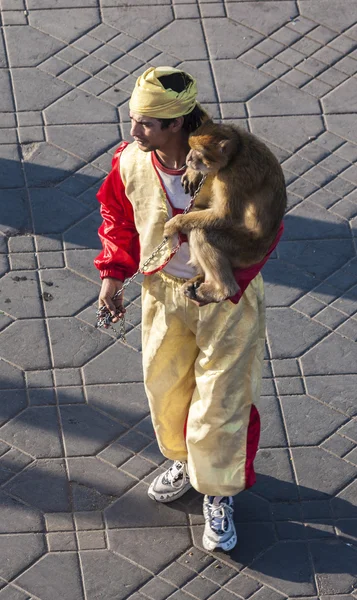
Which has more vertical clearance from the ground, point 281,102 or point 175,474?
point 281,102

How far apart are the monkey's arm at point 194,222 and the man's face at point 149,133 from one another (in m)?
0.30

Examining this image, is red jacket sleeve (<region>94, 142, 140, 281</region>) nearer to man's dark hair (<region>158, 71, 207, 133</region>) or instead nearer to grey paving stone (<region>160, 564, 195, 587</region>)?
man's dark hair (<region>158, 71, 207, 133</region>)

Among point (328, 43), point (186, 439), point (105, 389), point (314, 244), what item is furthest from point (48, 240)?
point (328, 43)

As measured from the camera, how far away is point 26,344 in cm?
605

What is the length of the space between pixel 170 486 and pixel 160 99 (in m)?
2.05

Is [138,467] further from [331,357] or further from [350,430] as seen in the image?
[331,357]

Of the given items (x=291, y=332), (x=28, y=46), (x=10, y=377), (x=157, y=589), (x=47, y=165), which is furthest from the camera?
(x=28, y=46)

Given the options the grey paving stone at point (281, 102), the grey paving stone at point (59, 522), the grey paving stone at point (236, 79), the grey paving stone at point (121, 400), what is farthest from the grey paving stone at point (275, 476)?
the grey paving stone at point (236, 79)

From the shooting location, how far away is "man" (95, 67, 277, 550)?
4.26 meters

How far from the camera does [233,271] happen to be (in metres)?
4.37

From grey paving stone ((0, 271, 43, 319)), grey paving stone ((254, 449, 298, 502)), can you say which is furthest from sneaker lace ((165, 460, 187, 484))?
grey paving stone ((0, 271, 43, 319))

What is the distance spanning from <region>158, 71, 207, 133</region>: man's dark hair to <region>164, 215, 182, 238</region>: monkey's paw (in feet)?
1.16

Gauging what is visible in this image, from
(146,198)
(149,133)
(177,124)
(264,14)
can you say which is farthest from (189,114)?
(264,14)

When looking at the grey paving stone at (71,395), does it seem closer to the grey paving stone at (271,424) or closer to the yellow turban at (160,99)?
the grey paving stone at (271,424)
